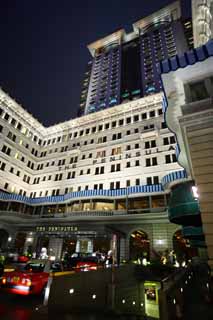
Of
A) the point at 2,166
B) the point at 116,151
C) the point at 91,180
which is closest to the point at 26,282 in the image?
the point at 91,180

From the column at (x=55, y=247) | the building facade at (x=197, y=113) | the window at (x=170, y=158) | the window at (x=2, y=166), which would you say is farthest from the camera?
the window at (x=2, y=166)

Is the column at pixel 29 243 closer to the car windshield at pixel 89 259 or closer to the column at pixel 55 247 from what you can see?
the column at pixel 55 247

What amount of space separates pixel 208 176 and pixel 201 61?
185 inches

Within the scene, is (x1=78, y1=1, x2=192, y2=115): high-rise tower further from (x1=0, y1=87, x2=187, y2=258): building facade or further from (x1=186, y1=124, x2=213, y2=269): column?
(x1=186, y1=124, x2=213, y2=269): column

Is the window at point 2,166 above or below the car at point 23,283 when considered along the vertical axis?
above

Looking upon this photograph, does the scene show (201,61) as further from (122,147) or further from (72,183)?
(72,183)

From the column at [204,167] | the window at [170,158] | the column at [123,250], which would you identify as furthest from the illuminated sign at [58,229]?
the column at [204,167]

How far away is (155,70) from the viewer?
69875 mm

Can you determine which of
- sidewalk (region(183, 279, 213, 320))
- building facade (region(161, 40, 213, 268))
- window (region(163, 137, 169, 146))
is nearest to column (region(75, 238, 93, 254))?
sidewalk (region(183, 279, 213, 320))

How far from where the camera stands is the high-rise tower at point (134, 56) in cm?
6988

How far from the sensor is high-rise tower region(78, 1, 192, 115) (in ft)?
229

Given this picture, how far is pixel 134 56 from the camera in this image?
8512cm

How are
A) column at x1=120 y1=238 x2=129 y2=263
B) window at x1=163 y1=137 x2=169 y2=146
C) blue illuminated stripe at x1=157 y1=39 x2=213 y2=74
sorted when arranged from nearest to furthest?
blue illuminated stripe at x1=157 y1=39 x2=213 y2=74 → column at x1=120 y1=238 x2=129 y2=263 → window at x1=163 y1=137 x2=169 y2=146

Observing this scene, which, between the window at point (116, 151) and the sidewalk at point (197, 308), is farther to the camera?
the window at point (116, 151)
